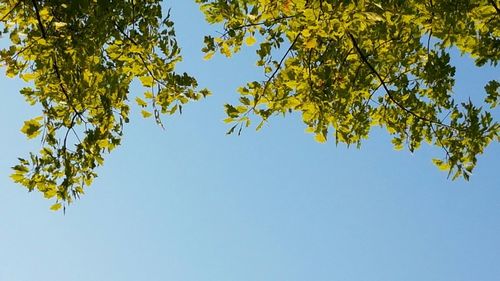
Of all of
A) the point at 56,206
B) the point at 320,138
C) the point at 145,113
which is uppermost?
the point at 145,113

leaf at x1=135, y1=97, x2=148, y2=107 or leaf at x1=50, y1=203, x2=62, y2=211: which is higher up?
leaf at x1=135, y1=97, x2=148, y2=107

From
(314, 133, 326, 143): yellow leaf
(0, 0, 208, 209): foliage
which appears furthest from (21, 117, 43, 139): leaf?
(314, 133, 326, 143): yellow leaf

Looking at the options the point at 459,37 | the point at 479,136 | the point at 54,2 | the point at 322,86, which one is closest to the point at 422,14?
the point at 459,37

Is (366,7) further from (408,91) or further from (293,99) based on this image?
(408,91)

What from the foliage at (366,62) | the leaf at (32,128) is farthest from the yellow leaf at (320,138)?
the leaf at (32,128)

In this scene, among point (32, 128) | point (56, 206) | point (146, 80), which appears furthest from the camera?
point (146, 80)

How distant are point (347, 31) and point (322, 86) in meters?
0.86

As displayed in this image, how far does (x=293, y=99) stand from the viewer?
6.16 metres

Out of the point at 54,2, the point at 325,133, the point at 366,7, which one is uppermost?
the point at 54,2

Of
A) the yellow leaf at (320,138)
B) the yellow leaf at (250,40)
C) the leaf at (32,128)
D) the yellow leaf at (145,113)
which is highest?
the yellow leaf at (250,40)

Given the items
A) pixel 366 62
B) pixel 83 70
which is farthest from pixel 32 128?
pixel 366 62

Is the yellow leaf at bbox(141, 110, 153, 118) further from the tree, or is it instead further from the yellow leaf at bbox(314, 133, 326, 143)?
the yellow leaf at bbox(314, 133, 326, 143)

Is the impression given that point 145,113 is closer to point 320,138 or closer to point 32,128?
point 32,128

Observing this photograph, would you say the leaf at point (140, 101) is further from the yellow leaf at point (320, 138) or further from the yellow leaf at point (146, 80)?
the yellow leaf at point (320, 138)
